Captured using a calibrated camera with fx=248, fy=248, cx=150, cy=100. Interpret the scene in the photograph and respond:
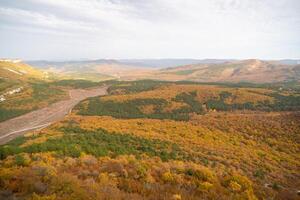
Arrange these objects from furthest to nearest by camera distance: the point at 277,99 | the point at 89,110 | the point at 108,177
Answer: the point at 277,99 < the point at 89,110 < the point at 108,177

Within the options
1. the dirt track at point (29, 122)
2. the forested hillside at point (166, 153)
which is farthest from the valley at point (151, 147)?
the dirt track at point (29, 122)

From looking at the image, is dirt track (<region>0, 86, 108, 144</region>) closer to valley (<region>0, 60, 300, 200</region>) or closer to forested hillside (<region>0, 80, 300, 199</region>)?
valley (<region>0, 60, 300, 200</region>)

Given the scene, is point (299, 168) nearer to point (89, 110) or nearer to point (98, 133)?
point (98, 133)

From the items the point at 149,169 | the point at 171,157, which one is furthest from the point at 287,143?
A: the point at 149,169

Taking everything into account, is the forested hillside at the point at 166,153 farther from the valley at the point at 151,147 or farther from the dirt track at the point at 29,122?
the dirt track at the point at 29,122

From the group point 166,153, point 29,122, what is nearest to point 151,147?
point 166,153

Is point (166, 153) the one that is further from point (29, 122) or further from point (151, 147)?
point (29, 122)

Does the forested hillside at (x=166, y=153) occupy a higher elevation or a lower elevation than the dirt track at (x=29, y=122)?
higher

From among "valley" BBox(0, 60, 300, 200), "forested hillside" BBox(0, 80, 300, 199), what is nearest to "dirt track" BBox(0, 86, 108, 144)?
"valley" BBox(0, 60, 300, 200)

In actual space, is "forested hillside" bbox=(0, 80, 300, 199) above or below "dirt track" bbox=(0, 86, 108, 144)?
above

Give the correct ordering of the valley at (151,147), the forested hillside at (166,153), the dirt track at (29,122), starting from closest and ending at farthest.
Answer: the forested hillside at (166,153) → the valley at (151,147) → the dirt track at (29,122)

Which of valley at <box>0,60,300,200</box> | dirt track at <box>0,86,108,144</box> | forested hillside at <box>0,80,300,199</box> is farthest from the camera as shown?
dirt track at <box>0,86,108,144</box>
